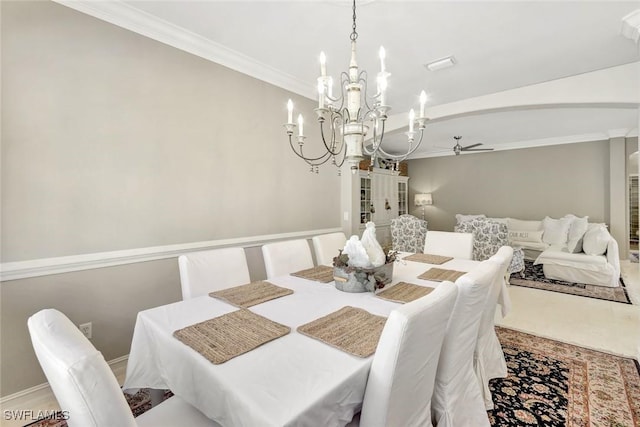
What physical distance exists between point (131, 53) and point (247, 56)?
92 cm

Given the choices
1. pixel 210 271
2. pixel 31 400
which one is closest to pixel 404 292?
pixel 210 271

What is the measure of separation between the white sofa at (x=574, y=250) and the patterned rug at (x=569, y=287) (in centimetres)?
11

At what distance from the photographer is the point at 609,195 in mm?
5215

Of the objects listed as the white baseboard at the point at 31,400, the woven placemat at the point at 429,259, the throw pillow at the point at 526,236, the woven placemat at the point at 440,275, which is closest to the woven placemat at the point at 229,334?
the woven placemat at the point at 440,275

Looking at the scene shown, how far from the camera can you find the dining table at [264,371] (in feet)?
2.69

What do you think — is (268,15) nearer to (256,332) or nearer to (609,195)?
(256,332)

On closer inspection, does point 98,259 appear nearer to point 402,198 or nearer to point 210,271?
point 210,271

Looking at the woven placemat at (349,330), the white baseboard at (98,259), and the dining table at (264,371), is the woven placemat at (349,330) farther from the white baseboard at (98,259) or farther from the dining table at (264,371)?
the white baseboard at (98,259)

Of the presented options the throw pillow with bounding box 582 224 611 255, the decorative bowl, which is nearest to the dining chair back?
the decorative bowl

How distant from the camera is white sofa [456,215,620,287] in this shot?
160 inches

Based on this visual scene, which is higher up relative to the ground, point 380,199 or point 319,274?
point 380,199

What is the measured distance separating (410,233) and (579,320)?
2083mm

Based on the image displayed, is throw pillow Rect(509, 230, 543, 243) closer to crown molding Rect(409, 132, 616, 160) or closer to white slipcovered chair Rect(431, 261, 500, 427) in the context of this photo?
crown molding Rect(409, 132, 616, 160)

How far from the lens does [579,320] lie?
Result: 2992 millimetres
